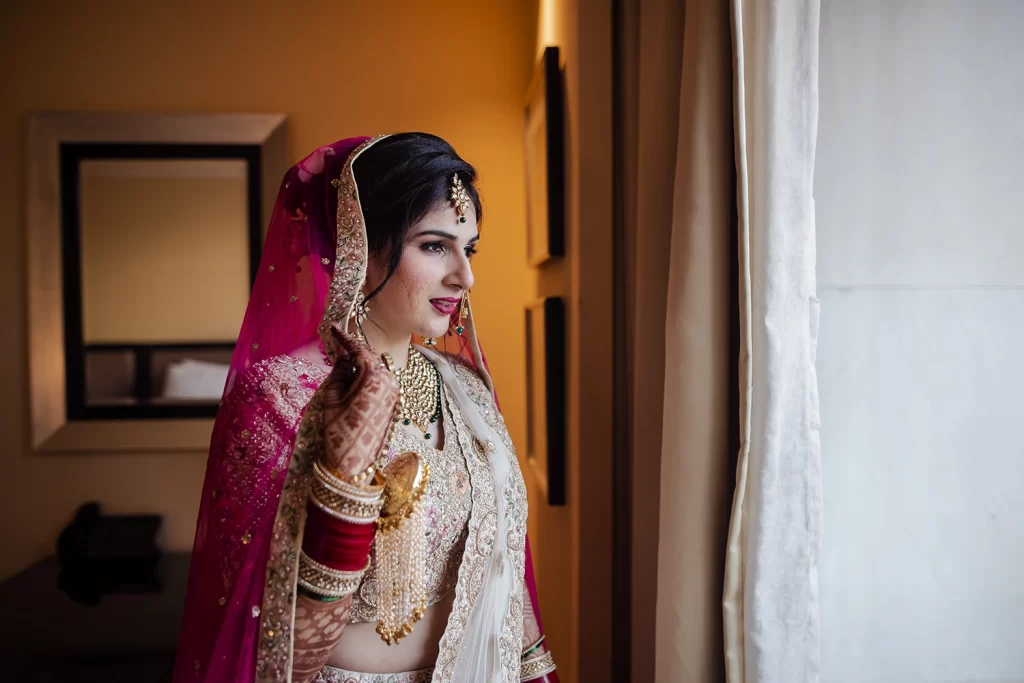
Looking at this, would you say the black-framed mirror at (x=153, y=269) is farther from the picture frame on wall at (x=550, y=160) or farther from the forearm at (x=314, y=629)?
the forearm at (x=314, y=629)

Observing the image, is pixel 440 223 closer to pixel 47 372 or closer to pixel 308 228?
pixel 308 228

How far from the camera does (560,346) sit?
1702 millimetres

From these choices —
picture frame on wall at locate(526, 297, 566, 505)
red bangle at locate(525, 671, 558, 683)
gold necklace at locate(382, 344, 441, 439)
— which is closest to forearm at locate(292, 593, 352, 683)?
gold necklace at locate(382, 344, 441, 439)

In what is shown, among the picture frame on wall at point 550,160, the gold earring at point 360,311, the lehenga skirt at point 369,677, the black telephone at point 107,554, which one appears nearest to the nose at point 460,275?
the gold earring at point 360,311

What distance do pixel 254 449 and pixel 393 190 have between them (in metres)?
0.39

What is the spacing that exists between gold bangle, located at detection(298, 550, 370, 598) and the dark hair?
399mm

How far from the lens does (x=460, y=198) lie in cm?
98

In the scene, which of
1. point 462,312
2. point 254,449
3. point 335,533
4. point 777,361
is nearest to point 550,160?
point 462,312

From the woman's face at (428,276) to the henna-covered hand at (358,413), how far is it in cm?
25

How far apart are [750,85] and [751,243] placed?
0.66 feet

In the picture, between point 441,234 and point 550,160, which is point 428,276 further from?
point 550,160

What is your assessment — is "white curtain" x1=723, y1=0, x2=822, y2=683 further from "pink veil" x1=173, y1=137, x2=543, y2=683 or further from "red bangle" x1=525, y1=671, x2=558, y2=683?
"pink veil" x1=173, y1=137, x2=543, y2=683

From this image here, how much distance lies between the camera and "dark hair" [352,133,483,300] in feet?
3.08

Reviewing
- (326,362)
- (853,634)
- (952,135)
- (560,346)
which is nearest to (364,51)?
(560,346)
